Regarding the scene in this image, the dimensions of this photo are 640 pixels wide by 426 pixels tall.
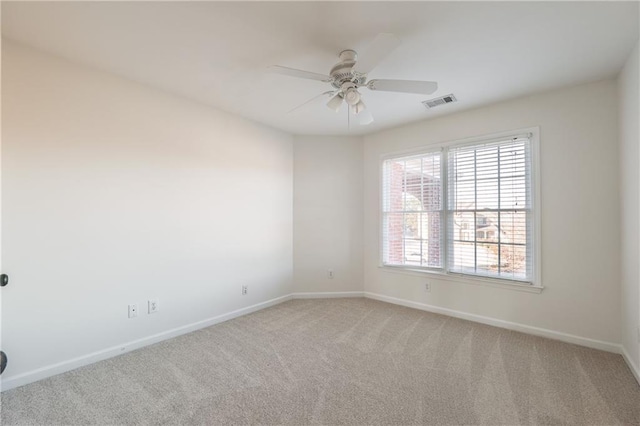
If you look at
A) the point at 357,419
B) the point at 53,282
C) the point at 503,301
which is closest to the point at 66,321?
the point at 53,282

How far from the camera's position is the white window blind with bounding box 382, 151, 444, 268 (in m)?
3.95

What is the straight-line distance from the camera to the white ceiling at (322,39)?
1.87m

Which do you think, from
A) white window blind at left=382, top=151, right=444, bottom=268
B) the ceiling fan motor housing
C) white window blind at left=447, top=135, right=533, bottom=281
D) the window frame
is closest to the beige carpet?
the window frame

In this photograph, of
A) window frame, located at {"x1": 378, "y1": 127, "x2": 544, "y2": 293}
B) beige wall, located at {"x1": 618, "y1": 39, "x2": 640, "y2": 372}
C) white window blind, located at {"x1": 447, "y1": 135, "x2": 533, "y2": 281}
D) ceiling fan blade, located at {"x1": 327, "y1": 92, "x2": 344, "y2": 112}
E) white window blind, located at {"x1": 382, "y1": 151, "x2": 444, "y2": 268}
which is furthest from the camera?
white window blind, located at {"x1": 382, "y1": 151, "x2": 444, "y2": 268}

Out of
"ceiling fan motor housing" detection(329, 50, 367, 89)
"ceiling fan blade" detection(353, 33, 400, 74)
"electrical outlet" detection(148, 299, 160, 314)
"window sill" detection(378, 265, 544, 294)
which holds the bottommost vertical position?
"electrical outlet" detection(148, 299, 160, 314)

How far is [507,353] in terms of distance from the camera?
2.71 meters

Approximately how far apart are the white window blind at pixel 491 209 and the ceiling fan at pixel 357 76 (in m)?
1.65

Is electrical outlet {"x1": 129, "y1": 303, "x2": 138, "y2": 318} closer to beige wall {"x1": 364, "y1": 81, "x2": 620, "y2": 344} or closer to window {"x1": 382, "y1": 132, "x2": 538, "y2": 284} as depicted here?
window {"x1": 382, "y1": 132, "x2": 538, "y2": 284}

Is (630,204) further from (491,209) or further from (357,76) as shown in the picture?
(357,76)

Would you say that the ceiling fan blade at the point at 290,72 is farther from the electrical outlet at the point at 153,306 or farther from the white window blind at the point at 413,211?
the electrical outlet at the point at 153,306

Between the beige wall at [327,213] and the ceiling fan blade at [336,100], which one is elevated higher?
the ceiling fan blade at [336,100]

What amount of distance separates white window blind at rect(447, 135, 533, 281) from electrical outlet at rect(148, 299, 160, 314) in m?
3.54

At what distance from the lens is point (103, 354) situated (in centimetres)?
261

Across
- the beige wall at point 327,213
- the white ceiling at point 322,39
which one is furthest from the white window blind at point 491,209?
the beige wall at point 327,213
